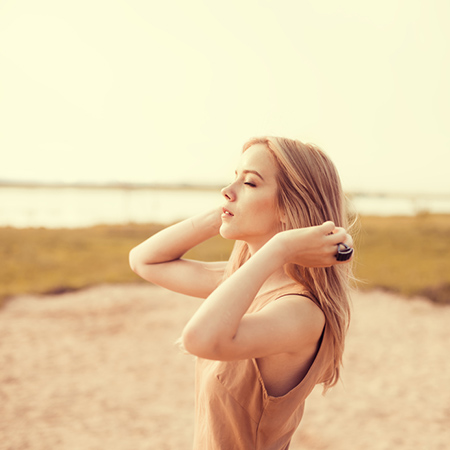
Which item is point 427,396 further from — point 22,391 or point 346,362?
point 22,391

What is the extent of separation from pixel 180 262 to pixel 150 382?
4567 millimetres

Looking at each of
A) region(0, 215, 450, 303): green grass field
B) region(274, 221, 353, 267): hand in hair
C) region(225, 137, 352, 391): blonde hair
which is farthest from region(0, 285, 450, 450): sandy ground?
region(274, 221, 353, 267): hand in hair

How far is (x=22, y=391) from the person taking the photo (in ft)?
18.7

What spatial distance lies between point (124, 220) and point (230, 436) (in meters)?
19.6

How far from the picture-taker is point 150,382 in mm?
6121

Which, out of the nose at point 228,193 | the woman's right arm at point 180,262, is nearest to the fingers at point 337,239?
the nose at point 228,193

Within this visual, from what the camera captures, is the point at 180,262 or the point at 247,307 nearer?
the point at 247,307

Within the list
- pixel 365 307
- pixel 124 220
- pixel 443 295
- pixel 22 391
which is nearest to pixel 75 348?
pixel 22 391

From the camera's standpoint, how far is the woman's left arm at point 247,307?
51.5 inches

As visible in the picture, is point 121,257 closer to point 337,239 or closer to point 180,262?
point 180,262

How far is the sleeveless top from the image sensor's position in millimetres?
1547

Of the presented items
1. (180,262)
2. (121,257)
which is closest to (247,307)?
(180,262)

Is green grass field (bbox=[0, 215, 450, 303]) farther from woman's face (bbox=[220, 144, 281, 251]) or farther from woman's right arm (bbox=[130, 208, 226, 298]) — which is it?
woman's face (bbox=[220, 144, 281, 251])

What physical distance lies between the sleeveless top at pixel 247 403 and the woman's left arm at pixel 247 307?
17 centimetres
